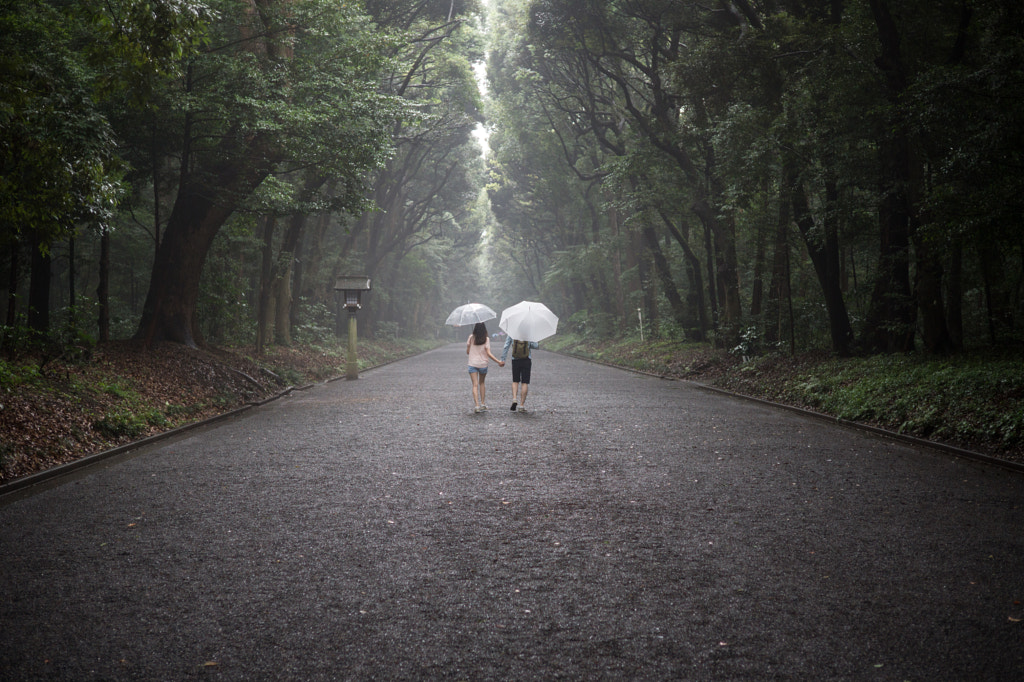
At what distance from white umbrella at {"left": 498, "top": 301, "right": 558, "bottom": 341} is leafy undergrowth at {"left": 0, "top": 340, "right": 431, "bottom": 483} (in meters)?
5.39

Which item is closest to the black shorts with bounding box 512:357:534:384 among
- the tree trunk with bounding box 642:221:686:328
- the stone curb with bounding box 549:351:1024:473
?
the stone curb with bounding box 549:351:1024:473

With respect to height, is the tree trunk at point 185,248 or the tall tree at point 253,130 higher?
the tall tree at point 253,130

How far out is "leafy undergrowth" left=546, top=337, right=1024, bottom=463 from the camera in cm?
838

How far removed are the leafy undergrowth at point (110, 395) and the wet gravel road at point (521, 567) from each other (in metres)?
0.78

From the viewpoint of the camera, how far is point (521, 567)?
439cm

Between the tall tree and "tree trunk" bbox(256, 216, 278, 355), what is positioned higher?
the tall tree

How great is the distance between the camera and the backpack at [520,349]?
41.5ft

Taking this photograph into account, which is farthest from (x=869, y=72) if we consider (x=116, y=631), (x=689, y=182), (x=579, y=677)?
(x=116, y=631)

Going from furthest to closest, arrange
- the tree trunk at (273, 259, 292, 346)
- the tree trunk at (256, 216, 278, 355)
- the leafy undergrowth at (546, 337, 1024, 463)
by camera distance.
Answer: the tree trunk at (273, 259, 292, 346) < the tree trunk at (256, 216, 278, 355) < the leafy undergrowth at (546, 337, 1024, 463)

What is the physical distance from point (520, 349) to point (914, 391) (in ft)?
20.2

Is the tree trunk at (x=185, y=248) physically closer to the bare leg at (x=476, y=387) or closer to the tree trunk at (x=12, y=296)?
the tree trunk at (x=12, y=296)

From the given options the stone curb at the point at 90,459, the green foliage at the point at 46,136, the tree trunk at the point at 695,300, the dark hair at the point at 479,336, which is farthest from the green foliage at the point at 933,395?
the tree trunk at the point at 695,300

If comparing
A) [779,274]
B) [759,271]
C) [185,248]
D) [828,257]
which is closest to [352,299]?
[185,248]

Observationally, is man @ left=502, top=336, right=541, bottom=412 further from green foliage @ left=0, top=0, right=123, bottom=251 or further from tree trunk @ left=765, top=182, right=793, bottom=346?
tree trunk @ left=765, top=182, right=793, bottom=346
